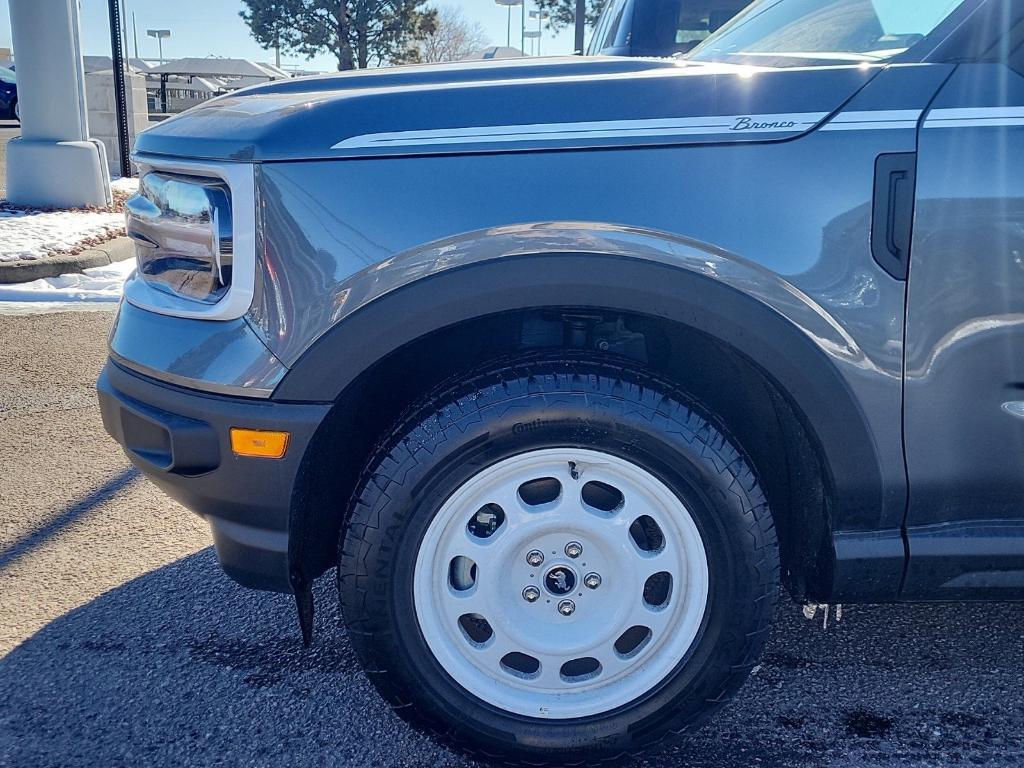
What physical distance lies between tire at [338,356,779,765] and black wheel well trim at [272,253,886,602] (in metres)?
0.16

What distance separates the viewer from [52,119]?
29.6 feet

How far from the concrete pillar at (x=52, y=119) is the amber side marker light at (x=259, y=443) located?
8.34 meters

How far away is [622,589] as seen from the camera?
1999mm

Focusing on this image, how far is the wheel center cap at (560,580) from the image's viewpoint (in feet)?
6.57

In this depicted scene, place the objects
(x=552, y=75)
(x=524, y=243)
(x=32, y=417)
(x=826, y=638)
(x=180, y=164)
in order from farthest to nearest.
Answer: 1. (x=32, y=417)
2. (x=826, y=638)
3. (x=552, y=75)
4. (x=180, y=164)
5. (x=524, y=243)

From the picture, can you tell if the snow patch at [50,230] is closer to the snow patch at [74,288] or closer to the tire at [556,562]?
the snow patch at [74,288]

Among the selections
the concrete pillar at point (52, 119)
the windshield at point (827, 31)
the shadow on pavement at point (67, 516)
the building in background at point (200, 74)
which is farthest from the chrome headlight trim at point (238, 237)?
the building in background at point (200, 74)

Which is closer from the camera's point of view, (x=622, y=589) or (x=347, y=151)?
(x=347, y=151)

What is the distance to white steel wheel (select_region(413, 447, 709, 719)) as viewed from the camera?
1940mm

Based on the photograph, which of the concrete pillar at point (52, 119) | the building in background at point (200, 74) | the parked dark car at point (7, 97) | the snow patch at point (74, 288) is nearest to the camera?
the snow patch at point (74, 288)

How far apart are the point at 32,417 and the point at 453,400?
3.01 meters

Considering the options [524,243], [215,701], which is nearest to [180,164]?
[524,243]

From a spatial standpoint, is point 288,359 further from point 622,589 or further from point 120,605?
point 120,605

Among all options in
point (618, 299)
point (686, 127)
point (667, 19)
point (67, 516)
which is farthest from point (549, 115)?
point (667, 19)
